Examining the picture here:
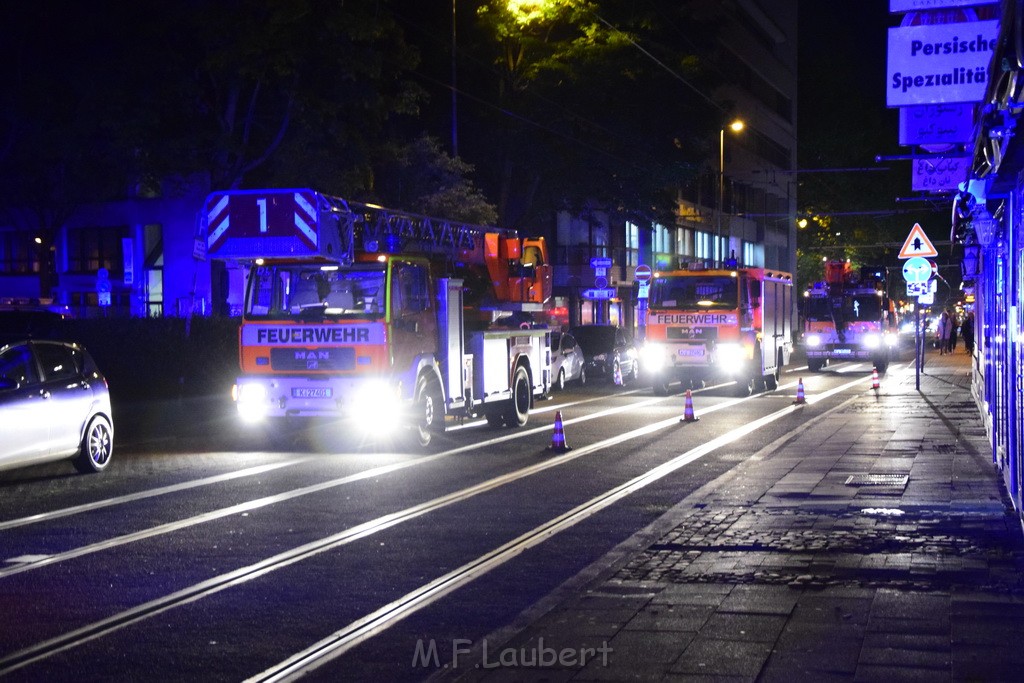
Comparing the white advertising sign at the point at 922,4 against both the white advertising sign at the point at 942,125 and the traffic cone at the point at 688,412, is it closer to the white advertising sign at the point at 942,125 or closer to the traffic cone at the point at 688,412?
the white advertising sign at the point at 942,125

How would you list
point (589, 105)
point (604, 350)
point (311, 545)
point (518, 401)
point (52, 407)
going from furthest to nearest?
point (589, 105), point (604, 350), point (518, 401), point (52, 407), point (311, 545)

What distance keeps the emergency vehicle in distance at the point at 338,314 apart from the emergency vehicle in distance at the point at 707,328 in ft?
37.5

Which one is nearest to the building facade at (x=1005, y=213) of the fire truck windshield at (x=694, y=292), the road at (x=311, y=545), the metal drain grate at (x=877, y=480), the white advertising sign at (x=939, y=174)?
the metal drain grate at (x=877, y=480)

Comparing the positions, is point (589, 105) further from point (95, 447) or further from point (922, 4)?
Result: point (922, 4)

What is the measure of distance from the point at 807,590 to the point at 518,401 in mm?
13431

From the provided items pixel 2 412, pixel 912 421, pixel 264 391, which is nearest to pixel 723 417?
pixel 912 421

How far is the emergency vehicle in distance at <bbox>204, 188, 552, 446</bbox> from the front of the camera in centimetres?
1727

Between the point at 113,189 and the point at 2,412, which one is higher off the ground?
the point at 113,189

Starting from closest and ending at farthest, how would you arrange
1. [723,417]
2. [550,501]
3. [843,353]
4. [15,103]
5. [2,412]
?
[550,501] → [2,412] → [723,417] → [15,103] → [843,353]

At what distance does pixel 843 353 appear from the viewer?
41844 millimetres

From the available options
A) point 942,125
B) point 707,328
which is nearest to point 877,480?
point 942,125

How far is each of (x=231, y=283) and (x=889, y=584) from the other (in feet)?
101

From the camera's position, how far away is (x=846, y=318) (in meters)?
42.0

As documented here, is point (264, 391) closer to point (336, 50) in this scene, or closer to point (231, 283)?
point (336, 50)
